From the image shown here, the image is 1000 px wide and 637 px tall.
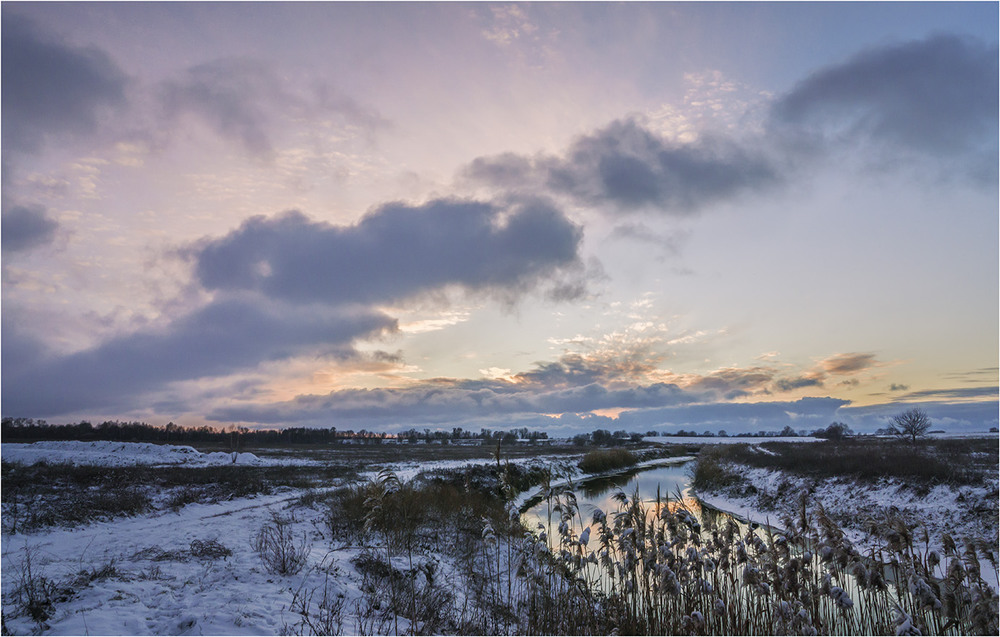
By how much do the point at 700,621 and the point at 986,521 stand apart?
19466mm

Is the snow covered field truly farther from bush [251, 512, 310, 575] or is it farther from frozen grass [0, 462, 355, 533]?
frozen grass [0, 462, 355, 533]

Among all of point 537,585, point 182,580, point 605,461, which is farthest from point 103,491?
point 605,461

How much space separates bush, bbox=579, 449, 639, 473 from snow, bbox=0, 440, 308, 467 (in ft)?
101

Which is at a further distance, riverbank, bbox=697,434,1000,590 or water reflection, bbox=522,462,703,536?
water reflection, bbox=522,462,703,536

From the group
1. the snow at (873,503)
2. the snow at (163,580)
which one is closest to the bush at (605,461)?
the snow at (873,503)

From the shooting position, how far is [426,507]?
67.2 ft

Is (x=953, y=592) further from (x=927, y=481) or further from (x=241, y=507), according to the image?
(x=241, y=507)

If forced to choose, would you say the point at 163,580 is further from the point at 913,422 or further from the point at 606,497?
the point at 913,422

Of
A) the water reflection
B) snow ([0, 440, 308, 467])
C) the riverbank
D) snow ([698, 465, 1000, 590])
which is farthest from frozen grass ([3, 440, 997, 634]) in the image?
snow ([0, 440, 308, 467])

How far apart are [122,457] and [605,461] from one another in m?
49.5

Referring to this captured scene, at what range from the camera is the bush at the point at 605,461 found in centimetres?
5703

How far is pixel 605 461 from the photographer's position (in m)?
60.2

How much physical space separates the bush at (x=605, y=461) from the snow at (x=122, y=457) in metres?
30.7

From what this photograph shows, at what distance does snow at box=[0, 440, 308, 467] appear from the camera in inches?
1682
